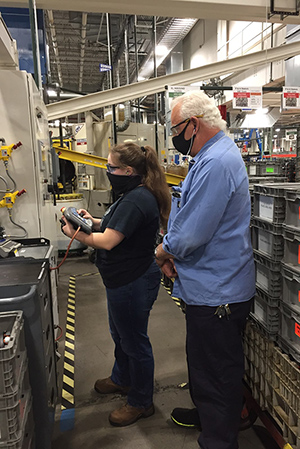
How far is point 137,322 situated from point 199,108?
123cm

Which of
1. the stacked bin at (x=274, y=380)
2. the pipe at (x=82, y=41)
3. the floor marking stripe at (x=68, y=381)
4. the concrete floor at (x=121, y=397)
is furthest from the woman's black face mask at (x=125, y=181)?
the pipe at (x=82, y=41)

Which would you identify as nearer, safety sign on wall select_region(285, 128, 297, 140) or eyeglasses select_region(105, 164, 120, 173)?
eyeglasses select_region(105, 164, 120, 173)

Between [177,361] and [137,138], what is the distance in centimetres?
500

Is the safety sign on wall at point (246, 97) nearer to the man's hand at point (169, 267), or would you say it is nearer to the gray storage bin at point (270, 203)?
the gray storage bin at point (270, 203)

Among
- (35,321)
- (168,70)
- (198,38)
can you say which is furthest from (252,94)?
(168,70)

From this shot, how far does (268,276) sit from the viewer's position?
71.6 inches

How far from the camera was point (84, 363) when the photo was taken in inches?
111

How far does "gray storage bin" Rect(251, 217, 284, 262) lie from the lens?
1.73 metres

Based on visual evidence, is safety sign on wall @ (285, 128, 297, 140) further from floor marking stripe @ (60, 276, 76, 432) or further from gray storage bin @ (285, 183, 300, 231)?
gray storage bin @ (285, 183, 300, 231)

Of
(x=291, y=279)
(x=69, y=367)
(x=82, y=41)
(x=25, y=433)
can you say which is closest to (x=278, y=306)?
(x=291, y=279)

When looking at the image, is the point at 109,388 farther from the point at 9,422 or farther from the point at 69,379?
the point at 9,422

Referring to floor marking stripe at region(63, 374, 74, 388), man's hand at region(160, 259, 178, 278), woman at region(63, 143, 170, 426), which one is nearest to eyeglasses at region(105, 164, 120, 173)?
woman at region(63, 143, 170, 426)

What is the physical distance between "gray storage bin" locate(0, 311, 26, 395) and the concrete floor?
44.1 inches

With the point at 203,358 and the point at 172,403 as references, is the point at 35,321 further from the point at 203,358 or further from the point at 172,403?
the point at 172,403
